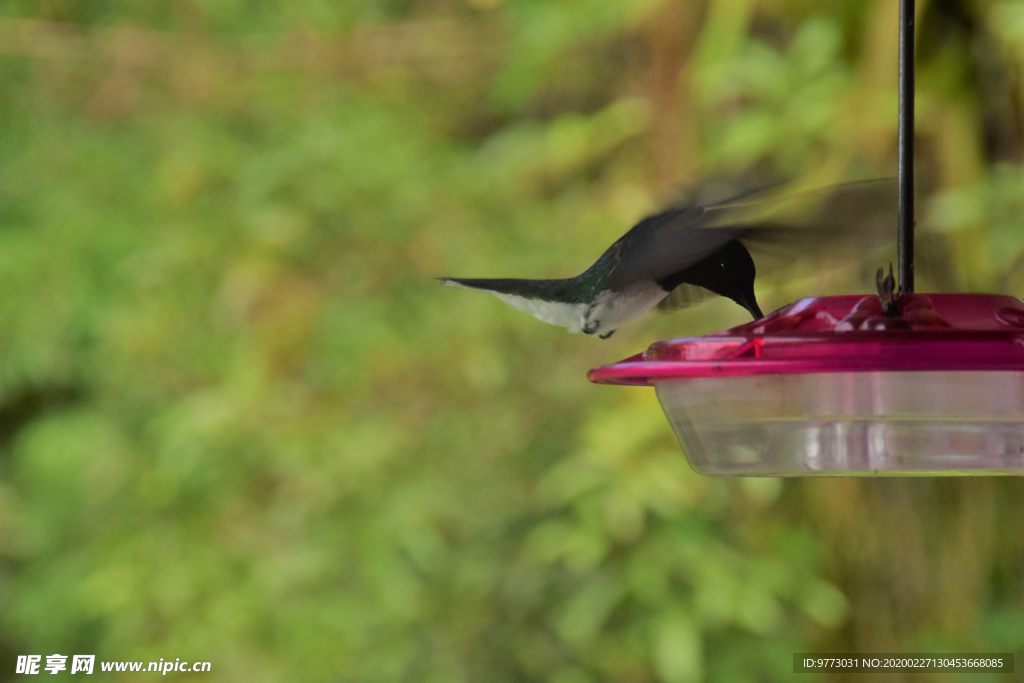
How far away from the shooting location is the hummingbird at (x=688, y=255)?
0.79 metres

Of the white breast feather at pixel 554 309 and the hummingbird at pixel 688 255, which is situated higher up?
the hummingbird at pixel 688 255

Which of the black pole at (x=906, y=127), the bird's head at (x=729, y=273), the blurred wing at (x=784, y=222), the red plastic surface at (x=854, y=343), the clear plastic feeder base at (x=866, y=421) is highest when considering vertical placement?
the black pole at (x=906, y=127)

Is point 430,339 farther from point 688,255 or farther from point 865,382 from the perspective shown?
point 865,382

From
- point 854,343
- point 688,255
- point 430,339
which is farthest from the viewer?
point 430,339

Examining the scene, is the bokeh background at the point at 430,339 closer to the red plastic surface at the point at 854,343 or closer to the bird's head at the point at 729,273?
the bird's head at the point at 729,273

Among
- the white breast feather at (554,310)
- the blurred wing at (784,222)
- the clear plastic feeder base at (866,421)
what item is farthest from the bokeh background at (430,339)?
the clear plastic feeder base at (866,421)

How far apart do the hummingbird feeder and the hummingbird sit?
0.21 feet

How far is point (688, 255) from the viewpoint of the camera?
933 millimetres

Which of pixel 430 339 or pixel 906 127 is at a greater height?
pixel 906 127

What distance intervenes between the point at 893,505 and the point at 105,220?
2505mm

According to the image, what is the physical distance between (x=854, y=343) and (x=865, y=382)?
0.19ft

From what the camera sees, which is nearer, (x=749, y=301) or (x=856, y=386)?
(x=856, y=386)

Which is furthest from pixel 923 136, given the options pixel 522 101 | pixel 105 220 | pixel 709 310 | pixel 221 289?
pixel 105 220

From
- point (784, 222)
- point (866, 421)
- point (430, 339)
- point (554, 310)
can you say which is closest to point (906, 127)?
point (784, 222)
